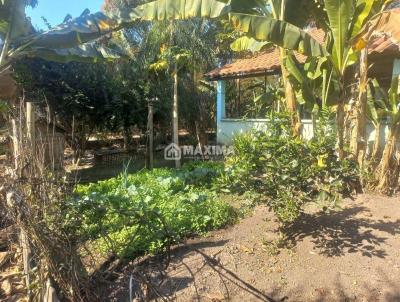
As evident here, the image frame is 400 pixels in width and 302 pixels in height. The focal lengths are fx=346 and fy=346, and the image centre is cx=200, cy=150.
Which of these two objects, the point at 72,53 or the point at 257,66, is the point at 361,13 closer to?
the point at 72,53

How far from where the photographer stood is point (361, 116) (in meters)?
6.31

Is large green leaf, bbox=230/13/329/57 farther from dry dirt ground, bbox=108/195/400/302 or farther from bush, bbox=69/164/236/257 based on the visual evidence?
bush, bbox=69/164/236/257

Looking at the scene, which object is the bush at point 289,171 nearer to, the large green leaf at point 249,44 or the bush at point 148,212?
the bush at point 148,212

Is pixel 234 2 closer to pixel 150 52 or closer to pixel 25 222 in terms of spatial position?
pixel 25 222

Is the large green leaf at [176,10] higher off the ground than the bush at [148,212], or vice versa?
the large green leaf at [176,10]

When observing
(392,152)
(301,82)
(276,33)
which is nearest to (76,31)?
(276,33)

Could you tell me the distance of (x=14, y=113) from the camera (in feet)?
10.6

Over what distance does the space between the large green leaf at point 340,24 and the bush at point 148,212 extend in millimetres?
3131

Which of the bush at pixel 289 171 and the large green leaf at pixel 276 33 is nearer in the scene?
the bush at pixel 289 171

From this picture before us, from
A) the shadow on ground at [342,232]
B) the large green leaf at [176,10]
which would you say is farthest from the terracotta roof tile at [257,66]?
the shadow on ground at [342,232]

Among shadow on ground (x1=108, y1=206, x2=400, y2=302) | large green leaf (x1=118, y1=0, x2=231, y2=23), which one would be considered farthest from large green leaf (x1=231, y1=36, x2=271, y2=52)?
shadow on ground (x1=108, y1=206, x2=400, y2=302)

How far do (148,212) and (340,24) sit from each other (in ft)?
14.1

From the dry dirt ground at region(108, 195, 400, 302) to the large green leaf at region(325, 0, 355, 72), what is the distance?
258cm

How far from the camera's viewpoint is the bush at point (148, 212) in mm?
3248
